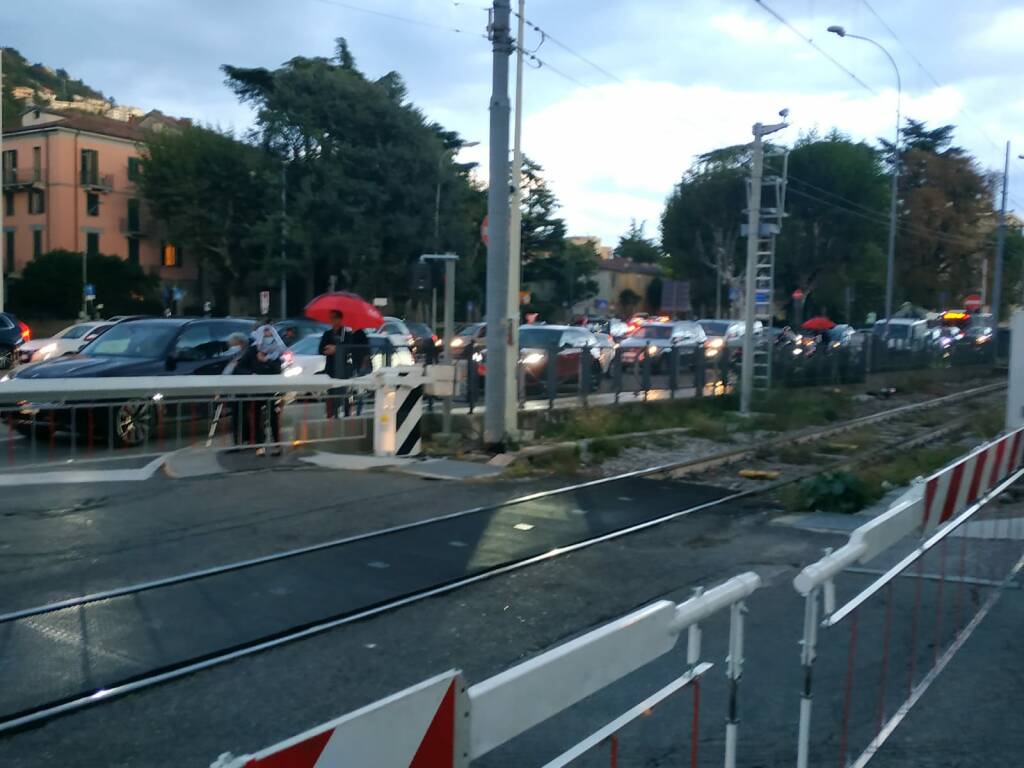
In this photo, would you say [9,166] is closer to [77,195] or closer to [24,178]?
[24,178]

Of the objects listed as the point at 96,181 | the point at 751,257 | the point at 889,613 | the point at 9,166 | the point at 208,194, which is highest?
the point at 9,166

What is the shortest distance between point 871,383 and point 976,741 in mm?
28449

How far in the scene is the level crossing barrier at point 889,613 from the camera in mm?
3922

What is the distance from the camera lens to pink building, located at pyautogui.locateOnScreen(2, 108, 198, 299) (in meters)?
59.2

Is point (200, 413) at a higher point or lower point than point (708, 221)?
lower

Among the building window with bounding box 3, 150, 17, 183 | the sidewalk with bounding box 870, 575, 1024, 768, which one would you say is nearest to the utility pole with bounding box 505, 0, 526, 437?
the sidewalk with bounding box 870, 575, 1024, 768

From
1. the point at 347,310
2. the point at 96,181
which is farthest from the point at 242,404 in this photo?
the point at 96,181

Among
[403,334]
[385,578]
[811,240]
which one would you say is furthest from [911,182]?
[385,578]

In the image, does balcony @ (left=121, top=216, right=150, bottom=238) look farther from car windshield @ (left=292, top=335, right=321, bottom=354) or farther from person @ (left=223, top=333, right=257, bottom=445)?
person @ (left=223, top=333, right=257, bottom=445)

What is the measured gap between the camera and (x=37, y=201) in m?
Answer: 60.1

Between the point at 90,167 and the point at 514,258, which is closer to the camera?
the point at 514,258

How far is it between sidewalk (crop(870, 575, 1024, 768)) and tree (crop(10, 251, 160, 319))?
52.5 metres

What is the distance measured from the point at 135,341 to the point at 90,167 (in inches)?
1966

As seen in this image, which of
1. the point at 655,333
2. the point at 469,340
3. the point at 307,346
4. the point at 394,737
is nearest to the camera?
the point at 394,737
